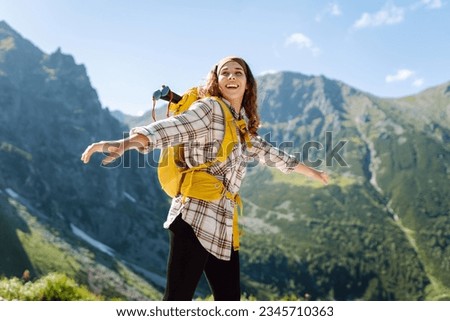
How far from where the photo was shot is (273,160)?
16.4 ft

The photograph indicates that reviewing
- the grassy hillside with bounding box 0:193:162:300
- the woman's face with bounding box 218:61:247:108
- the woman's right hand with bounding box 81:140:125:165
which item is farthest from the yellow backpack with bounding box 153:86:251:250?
the grassy hillside with bounding box 0:193:162:300

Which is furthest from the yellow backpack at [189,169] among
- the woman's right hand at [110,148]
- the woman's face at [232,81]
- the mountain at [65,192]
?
the mountain at [65,192]

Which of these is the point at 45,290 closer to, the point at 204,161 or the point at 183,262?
the point at 183,262

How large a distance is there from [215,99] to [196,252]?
1.43 m

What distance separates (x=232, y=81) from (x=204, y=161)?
921mm

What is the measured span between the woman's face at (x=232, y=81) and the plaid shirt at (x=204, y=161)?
14 centimetres

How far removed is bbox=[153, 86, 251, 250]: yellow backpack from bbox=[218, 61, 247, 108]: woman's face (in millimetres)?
218

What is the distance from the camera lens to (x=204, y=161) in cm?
378

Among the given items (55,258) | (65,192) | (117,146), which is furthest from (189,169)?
(65,192)

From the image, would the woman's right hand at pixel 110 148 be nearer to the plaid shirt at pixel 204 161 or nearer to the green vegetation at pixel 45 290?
the plaid shirt at pixel 204 161

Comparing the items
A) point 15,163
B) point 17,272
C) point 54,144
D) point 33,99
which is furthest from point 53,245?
point 33,99

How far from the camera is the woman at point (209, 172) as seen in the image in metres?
3.39

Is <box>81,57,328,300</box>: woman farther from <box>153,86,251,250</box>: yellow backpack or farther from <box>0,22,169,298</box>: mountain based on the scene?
<box>0,22,169,298</box>: mountain
